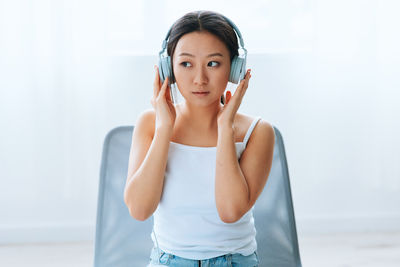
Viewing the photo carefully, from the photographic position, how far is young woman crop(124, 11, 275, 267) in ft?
3.96

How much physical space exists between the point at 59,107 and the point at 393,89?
1984 millimetres

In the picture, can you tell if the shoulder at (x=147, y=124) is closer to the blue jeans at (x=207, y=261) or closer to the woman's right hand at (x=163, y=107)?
the woman's right hand at (x=163, y=107)

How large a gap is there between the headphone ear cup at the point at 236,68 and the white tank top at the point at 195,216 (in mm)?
196

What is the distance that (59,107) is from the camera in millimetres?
2814

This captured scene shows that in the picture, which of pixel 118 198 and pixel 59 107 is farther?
pixel 59 107

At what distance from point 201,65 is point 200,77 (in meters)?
0.03

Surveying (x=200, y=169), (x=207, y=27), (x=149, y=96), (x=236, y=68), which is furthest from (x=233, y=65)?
(x=149, y=96)

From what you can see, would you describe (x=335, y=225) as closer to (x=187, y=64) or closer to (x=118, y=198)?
(x=118, y=198)

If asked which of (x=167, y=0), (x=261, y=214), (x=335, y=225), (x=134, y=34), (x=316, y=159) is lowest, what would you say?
(x=335, y=225)

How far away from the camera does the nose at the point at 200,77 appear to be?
119 centimetres

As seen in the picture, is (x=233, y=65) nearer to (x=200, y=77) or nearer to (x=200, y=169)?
(x=200, y=77)

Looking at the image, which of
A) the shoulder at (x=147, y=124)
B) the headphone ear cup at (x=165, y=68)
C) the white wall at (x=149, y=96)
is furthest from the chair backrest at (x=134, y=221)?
the white wall at (x=149, y=96)

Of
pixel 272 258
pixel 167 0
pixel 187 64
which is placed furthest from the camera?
pixel 167 0

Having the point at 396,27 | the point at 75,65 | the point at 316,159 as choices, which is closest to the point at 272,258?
the point at 316,159
